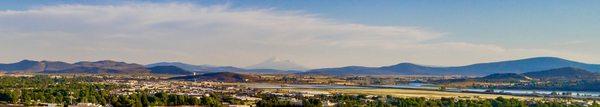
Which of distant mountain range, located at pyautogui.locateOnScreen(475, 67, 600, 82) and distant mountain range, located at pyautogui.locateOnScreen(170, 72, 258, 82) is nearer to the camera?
distant mountain range, located at pyautogui.locateOnScreen(170, 72, 258, 82)

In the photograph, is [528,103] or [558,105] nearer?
[558,105]

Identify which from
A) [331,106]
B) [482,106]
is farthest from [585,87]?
[331,106]

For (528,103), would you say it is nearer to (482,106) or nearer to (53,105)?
(482,106)

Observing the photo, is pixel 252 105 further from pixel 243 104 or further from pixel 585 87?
pixel 585 87

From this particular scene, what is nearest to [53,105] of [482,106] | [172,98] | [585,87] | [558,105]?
[172,98]

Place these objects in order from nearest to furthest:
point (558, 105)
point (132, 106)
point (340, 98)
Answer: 1. point (132, 106)
2. point (558, 105)
3. point (340, 98)

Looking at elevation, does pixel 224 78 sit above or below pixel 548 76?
below

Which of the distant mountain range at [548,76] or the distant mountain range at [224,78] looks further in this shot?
the distant mountain range at [548,76]

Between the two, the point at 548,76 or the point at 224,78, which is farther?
the point at 548,76

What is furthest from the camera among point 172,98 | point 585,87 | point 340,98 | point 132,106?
point 585,87
